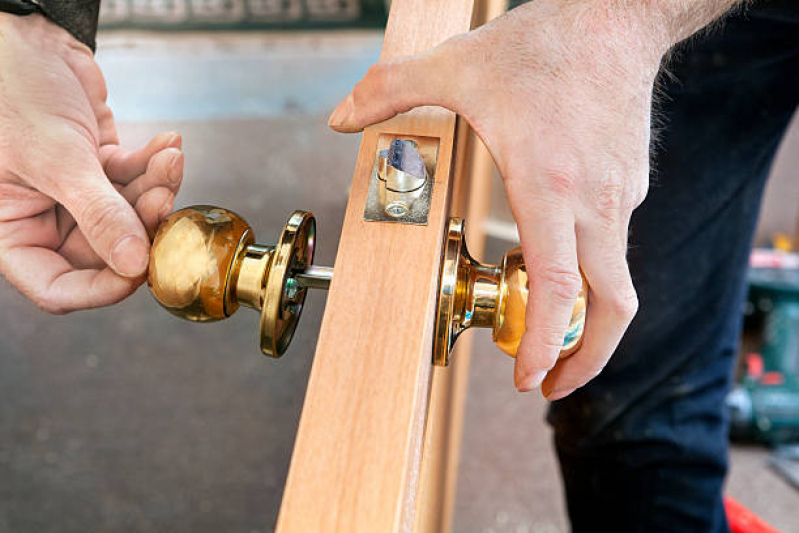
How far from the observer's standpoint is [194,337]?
2.30 ft

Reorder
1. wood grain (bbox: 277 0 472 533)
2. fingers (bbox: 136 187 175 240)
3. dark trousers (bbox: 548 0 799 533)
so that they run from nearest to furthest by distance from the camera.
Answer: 1. wood grain (bbox: 277 0 472 533)
2. fingers (bbox: 136 187 175 240)
3. dark trousers (bbox: 548 0 799 533)

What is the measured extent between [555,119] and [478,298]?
0.10 meters

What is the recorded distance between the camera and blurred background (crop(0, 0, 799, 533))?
1.52ft

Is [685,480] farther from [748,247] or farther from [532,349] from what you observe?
[532,349]

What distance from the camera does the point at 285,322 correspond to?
357mm

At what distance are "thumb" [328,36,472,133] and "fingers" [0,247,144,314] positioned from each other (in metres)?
0.15

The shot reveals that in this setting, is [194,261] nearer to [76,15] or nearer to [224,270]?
[224,270]

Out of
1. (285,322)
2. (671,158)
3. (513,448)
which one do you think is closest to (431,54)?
(285,322)

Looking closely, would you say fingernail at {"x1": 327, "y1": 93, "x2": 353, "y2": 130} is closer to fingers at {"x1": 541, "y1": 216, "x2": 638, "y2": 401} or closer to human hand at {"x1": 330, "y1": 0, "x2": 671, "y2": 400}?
human hand at {"x1": 330, "y1": 0, "x2": 671, "y2": 400}

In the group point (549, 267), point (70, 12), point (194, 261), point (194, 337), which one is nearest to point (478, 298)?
point (549, 267)

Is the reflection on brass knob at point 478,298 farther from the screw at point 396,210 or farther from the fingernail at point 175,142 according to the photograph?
the fingernail at point 175,142

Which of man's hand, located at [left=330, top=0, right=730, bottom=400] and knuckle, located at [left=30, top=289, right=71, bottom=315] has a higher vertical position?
man's hand, located at [left=330, top=0, right=730, bottom=400]

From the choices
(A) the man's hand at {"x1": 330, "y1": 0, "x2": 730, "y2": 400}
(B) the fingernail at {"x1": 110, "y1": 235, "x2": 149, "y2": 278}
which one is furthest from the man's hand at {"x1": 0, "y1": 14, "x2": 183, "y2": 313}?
(A) the man's hand at {"x1": 330, "y1": 0, "x2": 730, "y2": 400}

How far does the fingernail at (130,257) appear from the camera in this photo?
1.09ft
